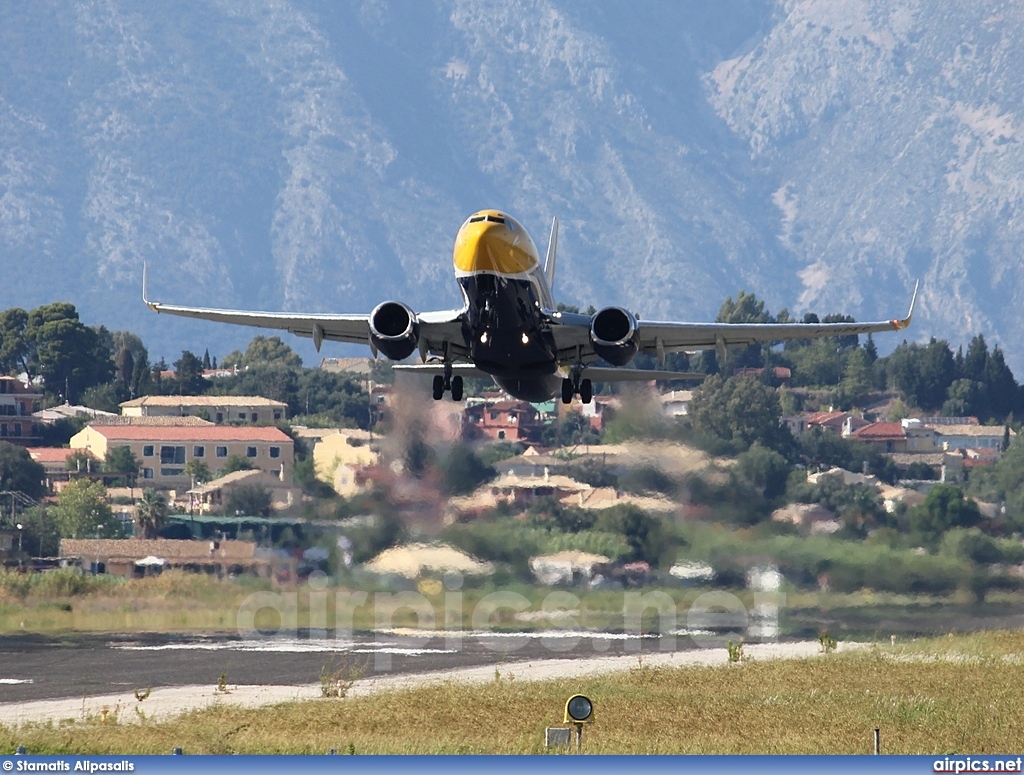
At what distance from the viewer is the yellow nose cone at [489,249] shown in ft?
119

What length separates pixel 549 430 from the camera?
6456 cm

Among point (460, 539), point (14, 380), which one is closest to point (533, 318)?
point (460, 539)

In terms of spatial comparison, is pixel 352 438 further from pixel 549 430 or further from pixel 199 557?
pixel 549 430

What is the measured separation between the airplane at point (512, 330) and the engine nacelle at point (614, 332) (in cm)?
2

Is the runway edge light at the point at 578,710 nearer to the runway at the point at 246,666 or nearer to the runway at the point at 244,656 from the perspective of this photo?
the runway at the point at 246,666

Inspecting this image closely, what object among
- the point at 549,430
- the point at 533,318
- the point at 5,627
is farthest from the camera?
the point at 549,430

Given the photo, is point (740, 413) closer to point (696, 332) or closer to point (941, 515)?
point (941, 515)

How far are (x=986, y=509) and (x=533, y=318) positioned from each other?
2064cm

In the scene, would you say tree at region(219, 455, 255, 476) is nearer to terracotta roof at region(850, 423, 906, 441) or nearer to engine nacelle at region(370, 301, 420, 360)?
engine nacelle at region(370, 301, 420, 360)

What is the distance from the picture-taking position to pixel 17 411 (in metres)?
112

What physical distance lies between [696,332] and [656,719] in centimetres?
1151

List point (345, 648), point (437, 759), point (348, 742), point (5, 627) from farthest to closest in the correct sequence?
point (5, 627) < point (345, 648) < point (348, 742) < point (437, 759)

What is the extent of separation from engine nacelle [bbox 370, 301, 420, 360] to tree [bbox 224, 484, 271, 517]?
1566cm

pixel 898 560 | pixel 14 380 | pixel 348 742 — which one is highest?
pixel 14 380
